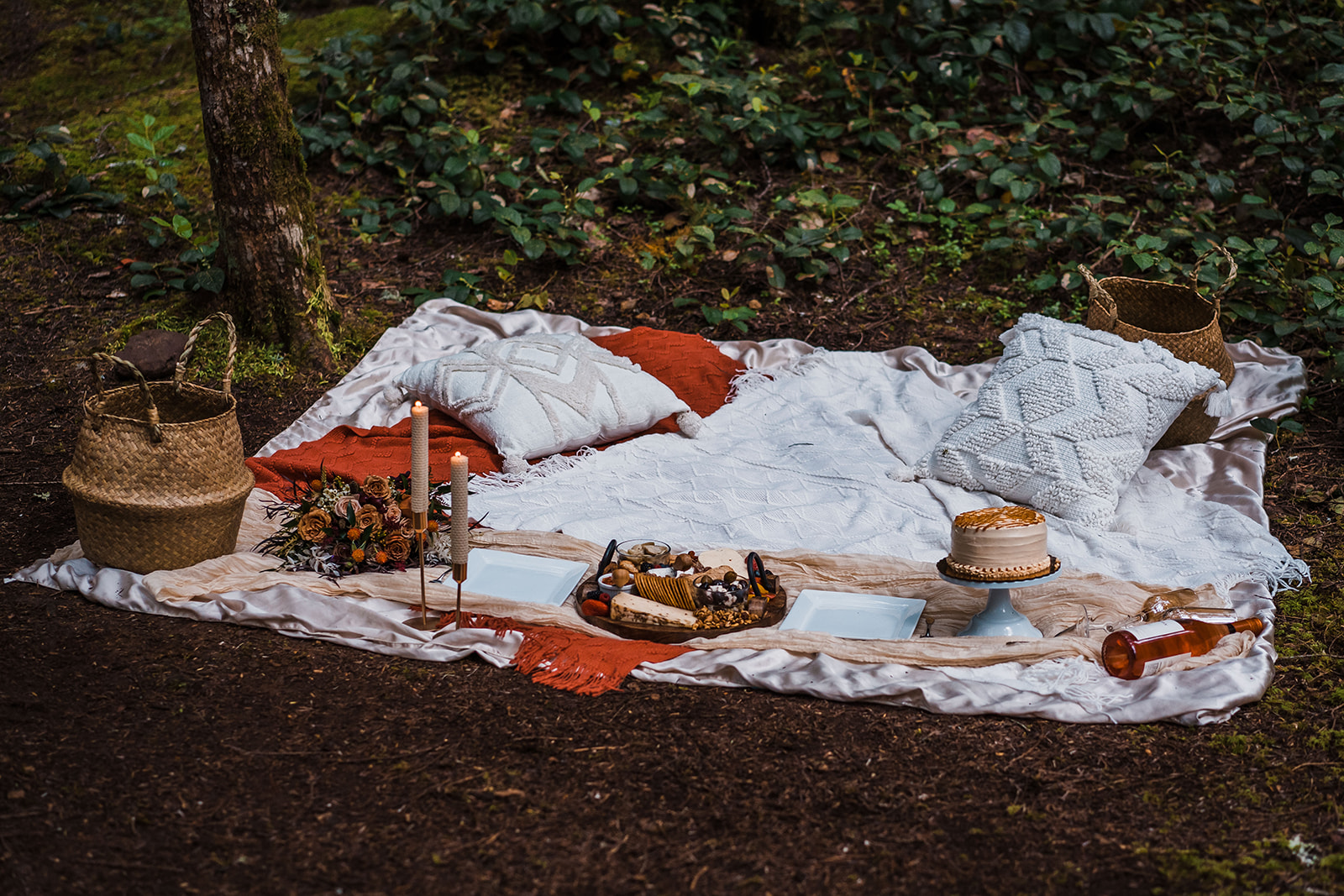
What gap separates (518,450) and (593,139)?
8.77 ft

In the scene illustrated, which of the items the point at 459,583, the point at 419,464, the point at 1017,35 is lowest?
the point at 459,583

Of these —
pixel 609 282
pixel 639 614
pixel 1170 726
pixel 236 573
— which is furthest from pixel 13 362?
pixel 1170 726

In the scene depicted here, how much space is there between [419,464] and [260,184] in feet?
7.81

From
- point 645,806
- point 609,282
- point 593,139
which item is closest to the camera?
point 645,806

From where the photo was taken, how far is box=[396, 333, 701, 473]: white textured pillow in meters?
3.86

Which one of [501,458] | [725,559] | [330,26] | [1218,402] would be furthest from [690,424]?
[330,26]

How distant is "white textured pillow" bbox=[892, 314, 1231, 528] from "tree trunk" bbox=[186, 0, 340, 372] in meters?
2.70

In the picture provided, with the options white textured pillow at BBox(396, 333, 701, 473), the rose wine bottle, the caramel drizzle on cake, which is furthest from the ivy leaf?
the rose wine bottle

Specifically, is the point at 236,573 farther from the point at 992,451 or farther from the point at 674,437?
the point at 992,451

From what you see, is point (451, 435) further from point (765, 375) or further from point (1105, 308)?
point (1105, 308)

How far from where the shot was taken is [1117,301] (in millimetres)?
4359

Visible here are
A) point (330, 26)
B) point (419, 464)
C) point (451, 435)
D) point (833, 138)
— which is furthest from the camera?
point (330, 26)

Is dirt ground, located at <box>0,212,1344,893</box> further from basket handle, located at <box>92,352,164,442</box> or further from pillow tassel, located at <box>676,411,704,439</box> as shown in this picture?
pillow tassel, located at <box>676,411,704,439</box>

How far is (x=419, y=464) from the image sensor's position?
2623 millimetres
